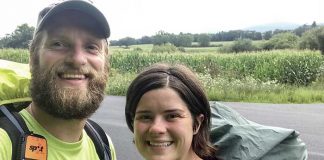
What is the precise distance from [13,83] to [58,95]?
8.5 inches

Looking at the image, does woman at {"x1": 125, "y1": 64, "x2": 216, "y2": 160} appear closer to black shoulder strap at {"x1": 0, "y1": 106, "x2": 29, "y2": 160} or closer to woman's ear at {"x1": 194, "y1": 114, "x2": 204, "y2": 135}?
woman's ear at {"x1": 194, "y1": 114, "x2": 204, "y2": 135}

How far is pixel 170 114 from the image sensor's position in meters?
1.96

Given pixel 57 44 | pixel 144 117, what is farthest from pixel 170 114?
pixel 57 44

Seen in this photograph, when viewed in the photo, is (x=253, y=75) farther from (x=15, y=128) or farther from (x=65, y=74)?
(x=15, y=128)

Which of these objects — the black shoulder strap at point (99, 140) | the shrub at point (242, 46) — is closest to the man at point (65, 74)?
the black shoulder strap at point (99, 140)

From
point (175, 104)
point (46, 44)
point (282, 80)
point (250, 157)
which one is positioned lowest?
point (282, 80)

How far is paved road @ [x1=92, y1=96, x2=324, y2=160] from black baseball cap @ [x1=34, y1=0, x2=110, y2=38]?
4.82 metres

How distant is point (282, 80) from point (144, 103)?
17.8 meters

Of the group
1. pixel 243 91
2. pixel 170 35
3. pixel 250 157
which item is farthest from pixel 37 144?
pixel 170 35

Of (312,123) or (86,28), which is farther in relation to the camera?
(312,123)

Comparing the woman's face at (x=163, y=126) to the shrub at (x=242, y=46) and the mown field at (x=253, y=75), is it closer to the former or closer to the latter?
the mown field at (x=253, y=75)

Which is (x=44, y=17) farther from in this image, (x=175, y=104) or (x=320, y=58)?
(x=320, y=58)

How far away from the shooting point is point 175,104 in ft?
6.43

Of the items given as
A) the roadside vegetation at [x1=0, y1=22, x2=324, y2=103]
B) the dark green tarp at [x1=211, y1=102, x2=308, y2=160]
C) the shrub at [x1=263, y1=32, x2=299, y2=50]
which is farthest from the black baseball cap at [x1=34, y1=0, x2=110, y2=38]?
the shrub at [x1=263, y1=32, x2=299, y2=50]
